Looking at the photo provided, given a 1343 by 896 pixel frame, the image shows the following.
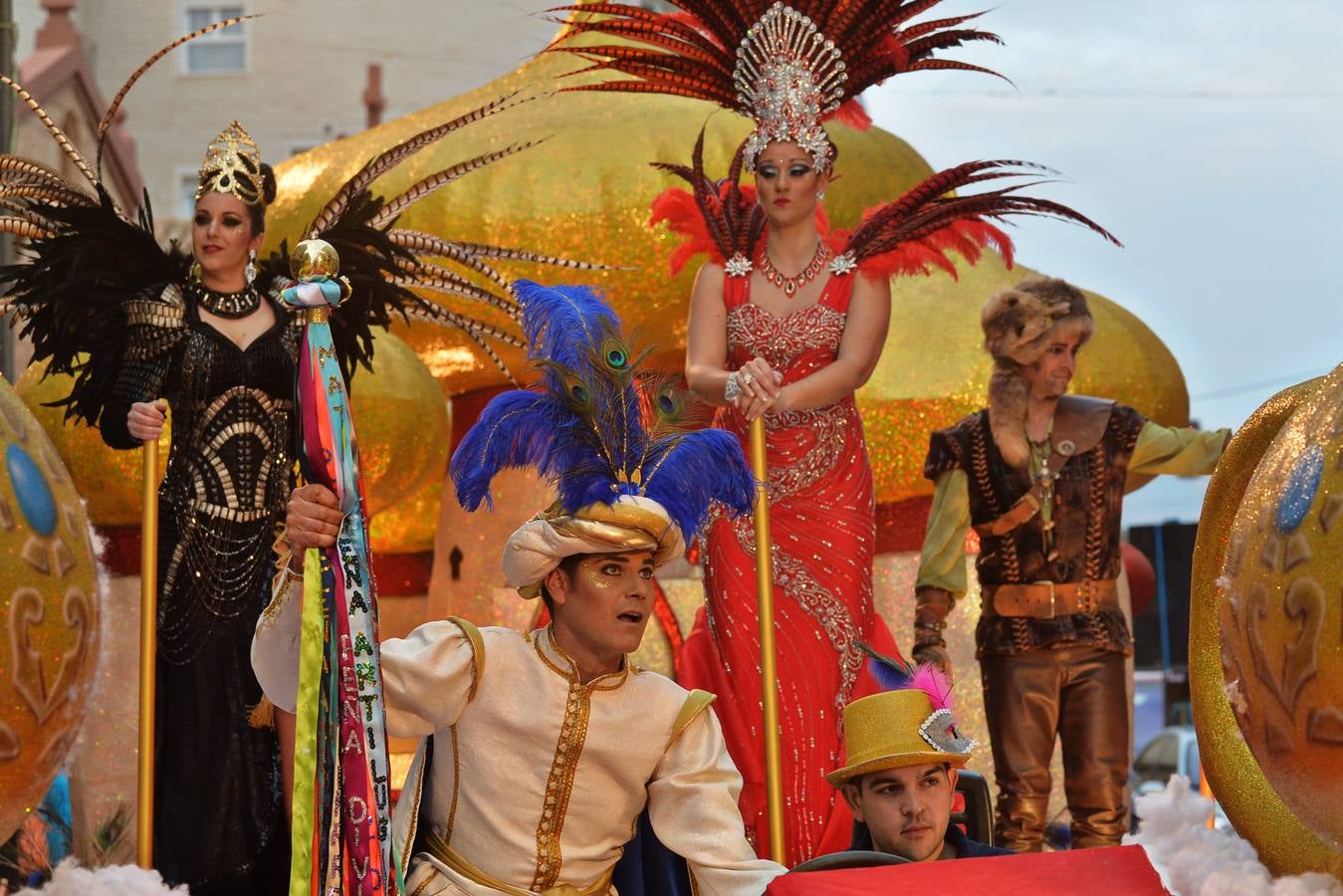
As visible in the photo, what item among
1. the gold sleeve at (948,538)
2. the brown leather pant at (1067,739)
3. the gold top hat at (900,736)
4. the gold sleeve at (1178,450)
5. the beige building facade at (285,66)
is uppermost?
the beige building facade at (285,66)

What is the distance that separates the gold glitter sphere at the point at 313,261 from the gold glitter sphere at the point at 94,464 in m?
4.06

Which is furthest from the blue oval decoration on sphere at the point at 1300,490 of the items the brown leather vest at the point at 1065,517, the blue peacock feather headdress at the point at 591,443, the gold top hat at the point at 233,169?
the gold top hat at the point at 233,169

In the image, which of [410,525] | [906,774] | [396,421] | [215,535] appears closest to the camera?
[906,774]

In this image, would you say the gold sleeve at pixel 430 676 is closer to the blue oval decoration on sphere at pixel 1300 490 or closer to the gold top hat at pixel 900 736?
the gold top hat at pixel 900 736

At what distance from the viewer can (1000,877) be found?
3.19 meters

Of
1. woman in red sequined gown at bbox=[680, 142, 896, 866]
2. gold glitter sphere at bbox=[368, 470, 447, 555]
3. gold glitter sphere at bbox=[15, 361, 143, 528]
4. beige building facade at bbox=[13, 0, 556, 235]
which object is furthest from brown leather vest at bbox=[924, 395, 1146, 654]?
beige building facade at bbox=[13, 0, 556, 235]

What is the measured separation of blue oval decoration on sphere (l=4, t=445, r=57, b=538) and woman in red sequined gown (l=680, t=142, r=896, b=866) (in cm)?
204

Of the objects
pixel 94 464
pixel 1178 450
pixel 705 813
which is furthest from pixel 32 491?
pixel 94 464

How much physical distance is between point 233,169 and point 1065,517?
2.42 meters

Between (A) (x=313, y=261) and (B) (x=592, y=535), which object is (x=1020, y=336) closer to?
(B) (x=592, y=535)

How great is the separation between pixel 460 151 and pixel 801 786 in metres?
3.83

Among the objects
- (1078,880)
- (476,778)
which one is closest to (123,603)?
(476,778)

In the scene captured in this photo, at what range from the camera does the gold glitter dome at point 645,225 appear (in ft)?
25.3

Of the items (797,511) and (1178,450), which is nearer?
(797,511)
